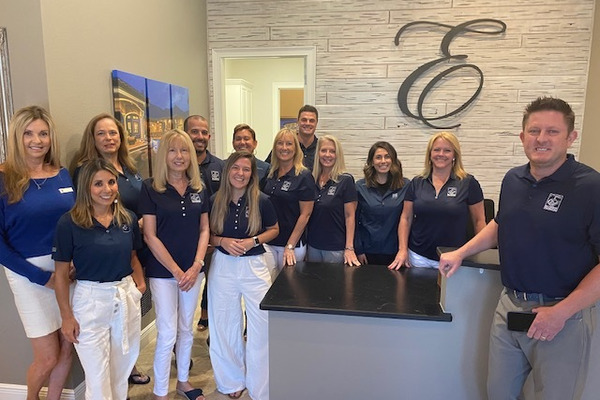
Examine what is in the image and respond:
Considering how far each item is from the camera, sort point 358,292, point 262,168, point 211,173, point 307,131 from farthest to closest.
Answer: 1. point 307,131
2. point 262,168
3. point 211,173
4. point 358,292

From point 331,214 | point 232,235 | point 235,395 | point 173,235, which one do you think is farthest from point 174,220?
point 235,395

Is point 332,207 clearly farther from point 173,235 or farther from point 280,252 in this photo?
point 173,235

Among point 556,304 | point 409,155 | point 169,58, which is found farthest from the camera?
point 409,155

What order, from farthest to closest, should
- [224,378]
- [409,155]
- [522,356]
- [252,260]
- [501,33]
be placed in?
[409,155], [501,33], [224,378], [252,260], [522,356]

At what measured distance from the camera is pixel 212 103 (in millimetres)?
4434

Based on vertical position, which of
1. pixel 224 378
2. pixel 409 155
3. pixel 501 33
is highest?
pixel 501 33

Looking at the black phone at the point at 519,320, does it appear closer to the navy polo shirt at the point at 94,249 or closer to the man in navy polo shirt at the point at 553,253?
the man in navy polo shirt at the point at 553,253

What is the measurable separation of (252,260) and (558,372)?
140 centimetres

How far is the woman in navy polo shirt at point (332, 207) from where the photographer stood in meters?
2.62

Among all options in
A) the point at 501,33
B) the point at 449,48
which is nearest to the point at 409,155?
the point at 449,48

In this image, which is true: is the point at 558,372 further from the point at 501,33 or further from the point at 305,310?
the point at 501,33

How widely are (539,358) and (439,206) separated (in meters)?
1.03

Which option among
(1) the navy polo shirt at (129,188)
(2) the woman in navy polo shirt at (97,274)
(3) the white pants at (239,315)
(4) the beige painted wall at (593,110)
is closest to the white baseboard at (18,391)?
(2) the woman in navy polo shirt at (97,274)

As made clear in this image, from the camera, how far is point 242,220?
2271 mm
